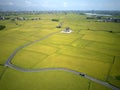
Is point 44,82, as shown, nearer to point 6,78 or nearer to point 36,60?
point 6,78

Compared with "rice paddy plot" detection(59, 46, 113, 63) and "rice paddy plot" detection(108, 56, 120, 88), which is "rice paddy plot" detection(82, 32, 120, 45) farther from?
"rice paddy plot" detection(108, 56, 120, 88)

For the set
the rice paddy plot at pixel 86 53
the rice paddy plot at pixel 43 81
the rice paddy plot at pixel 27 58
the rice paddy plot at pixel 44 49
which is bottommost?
the rice paddy plot at pixel 43 81

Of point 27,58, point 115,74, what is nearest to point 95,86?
point 115,74

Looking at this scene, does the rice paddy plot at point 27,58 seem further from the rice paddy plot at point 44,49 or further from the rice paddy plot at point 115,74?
the rice paddy plot at point 115,74

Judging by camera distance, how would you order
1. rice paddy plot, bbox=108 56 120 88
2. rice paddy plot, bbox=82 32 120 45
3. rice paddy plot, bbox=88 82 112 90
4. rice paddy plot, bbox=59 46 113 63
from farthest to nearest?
rice paddy plot, bbox=82 32 120 45, rice paddy plot, bbox=59 46 113 63, rice paddy plot, bbox=108 56 120 88, rice paddy plot, bbox=88 82 112 90

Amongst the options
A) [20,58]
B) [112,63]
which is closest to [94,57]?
[112,63]

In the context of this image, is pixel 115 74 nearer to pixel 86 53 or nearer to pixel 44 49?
pixel 86 53

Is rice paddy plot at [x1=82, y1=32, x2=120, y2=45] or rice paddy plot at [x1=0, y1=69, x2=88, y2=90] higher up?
rice paddy plot at [x1=82, y1=32, x2=120, y2=45]

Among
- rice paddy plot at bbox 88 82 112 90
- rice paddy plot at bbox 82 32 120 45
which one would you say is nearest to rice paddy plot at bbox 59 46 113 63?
Result: rice paddy plot at bbox 88 82 112 90

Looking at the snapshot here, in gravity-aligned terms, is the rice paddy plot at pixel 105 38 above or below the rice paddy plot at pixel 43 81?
above

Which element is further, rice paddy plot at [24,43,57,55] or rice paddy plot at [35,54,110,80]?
rice paddy plot at [24,43,57,55]

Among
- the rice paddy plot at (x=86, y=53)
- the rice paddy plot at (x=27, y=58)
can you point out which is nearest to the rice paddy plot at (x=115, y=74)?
the rice paddy plot at (x=86, y=53)
